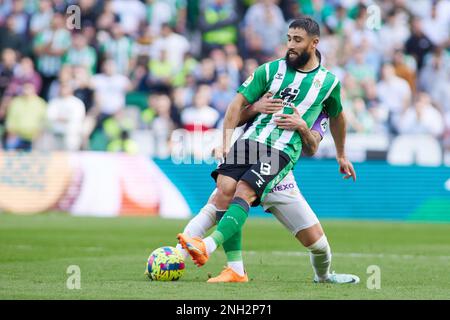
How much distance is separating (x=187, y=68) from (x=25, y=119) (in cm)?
385

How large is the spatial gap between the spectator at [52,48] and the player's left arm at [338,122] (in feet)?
43.9

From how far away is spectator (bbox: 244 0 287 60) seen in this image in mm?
22844

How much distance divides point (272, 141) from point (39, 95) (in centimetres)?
1361

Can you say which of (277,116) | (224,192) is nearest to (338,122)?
(277,116)

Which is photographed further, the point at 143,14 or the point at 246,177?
the point at 143,14

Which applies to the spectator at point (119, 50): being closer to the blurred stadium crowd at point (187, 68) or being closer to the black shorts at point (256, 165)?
the blurred stadium crowd at point (187, 68)

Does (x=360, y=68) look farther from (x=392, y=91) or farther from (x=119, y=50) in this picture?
(x=119, y=50)

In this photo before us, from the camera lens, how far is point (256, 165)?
29.2 ft

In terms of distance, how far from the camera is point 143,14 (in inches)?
909

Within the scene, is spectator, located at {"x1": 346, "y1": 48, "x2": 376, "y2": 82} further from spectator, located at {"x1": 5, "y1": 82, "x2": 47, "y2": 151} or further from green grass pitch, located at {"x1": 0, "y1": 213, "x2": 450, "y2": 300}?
spectator, located at {"x1": 5, "y1": 82, "x2": 47, "y2": 151}

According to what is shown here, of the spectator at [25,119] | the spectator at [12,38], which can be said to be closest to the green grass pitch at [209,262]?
the spectator at [25,119]

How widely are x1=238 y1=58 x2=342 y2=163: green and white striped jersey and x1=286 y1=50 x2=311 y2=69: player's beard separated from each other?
40 millimetres
